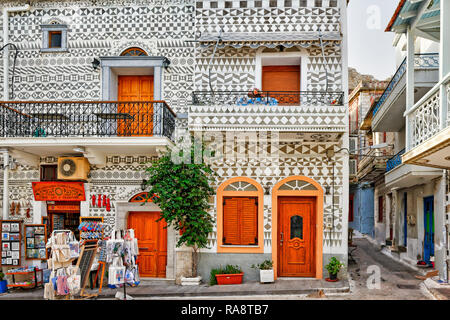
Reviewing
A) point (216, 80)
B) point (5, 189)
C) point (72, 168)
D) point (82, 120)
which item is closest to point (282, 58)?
point (216, 80)

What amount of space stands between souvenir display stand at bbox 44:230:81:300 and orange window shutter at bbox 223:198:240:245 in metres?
4.13

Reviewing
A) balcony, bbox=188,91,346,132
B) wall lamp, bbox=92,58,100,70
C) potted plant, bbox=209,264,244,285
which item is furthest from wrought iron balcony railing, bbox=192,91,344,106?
potted plant, bbox=209,264,244,285

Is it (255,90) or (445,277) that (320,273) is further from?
(255,90)

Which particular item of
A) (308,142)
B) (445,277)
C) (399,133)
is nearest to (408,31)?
(308,142)

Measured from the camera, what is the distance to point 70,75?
41.8 ft

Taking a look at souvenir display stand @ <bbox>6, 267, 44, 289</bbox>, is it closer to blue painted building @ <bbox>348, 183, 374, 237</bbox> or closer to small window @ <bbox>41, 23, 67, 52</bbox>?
small window @ <bbox>41, 23, 67, 52</bbox>

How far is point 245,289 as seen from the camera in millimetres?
10672

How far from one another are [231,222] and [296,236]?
1848 millimetres

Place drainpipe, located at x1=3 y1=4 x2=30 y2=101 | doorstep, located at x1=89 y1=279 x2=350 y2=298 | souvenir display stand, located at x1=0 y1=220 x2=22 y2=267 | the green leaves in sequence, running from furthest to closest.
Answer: drainpipe, located at x1=3 y1=4 x2=30 y2=101, souvenir display stand, located at x1=0 y1=220 x2=22 y2=267, the green leaves, doorstep, located at x1=89 y1=279 x2=350 y2=298

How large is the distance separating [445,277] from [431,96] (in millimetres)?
5184

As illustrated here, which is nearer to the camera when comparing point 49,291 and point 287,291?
point 49,291

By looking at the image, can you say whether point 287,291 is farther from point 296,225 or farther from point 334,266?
point 296,225

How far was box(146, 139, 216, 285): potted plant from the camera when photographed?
11.0m

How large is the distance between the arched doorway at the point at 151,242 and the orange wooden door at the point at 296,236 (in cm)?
331
